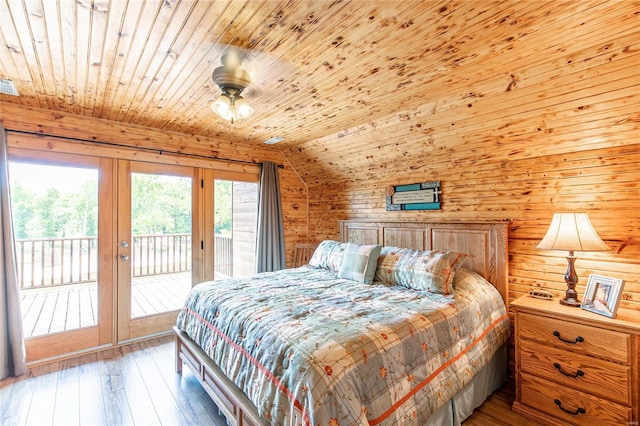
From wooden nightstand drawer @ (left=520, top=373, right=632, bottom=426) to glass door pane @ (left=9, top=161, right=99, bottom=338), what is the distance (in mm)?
4087

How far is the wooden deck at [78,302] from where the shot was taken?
9.61ft

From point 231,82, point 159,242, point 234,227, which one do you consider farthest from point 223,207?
point 231,82

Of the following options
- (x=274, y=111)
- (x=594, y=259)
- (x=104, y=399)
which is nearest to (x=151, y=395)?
(x=104, y=399)

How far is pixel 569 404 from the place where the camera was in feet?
6.22

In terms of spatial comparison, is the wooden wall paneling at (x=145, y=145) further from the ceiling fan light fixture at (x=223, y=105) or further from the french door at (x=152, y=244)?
the ceiling fan light fixture at (x=223, y=105)

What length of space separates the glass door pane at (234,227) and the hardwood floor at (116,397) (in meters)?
1.54

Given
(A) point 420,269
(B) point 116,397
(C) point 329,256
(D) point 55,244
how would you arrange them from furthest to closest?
1. (C) point 329,256
2. (D) point 55,244
3. (A) point 420,269
4. (B) point 116,397

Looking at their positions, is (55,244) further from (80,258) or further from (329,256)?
(329,256)

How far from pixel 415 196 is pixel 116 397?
3.39 metres

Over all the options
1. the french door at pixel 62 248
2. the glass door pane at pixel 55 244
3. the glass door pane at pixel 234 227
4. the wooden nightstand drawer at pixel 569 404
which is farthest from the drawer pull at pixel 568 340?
the glass door pane at pixel 55 244

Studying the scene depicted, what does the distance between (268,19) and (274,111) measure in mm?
1361

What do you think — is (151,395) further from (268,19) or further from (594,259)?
(594,259)

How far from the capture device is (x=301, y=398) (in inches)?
50.2

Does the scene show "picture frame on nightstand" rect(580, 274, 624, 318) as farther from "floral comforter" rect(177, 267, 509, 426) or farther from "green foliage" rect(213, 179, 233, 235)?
"green foliage" rect(213, 179, 233, 235)
